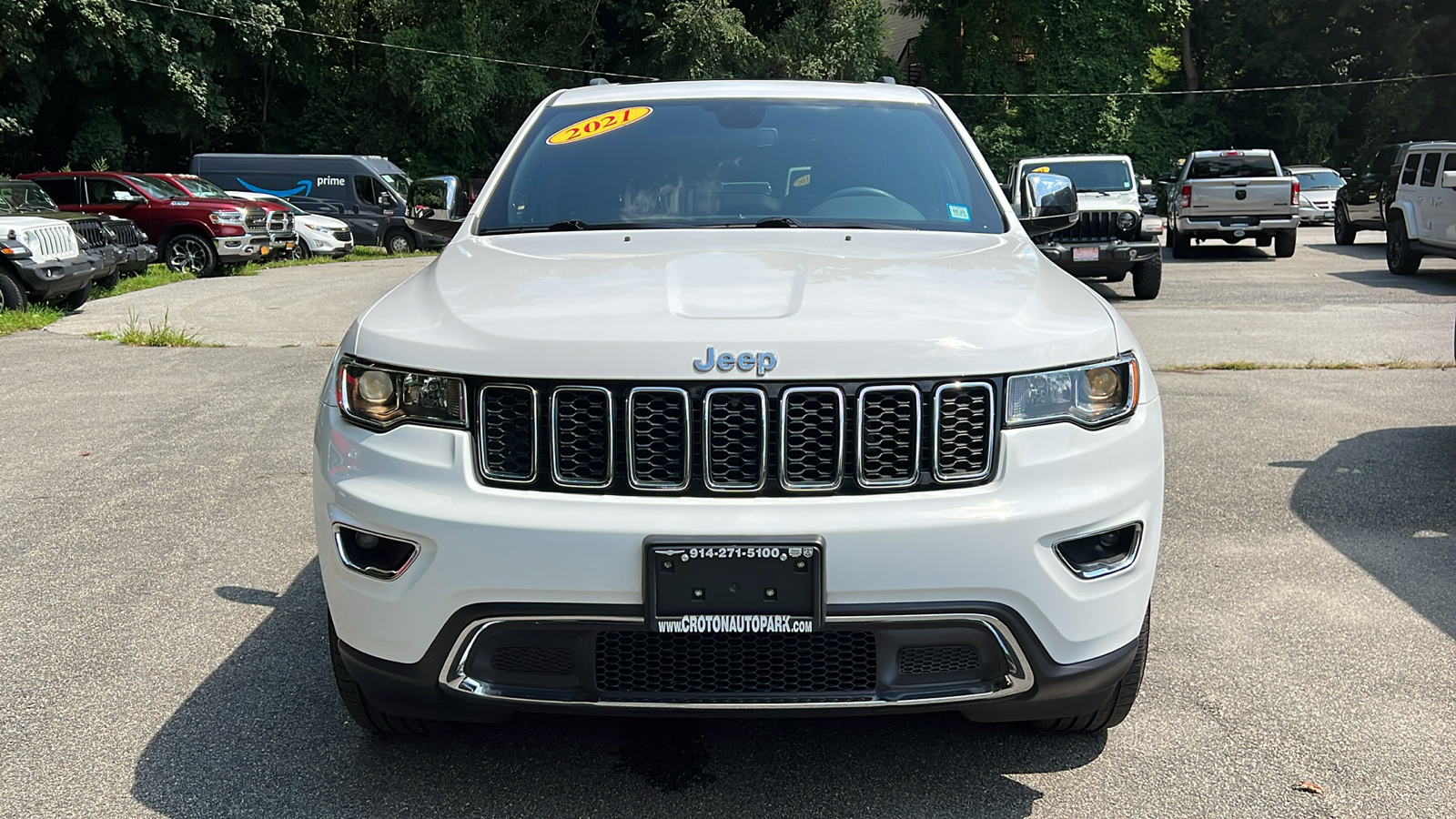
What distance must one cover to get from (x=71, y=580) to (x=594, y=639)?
2987 millimetres

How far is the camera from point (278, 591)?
4.52 meters

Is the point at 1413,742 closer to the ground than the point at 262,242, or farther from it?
farther from it

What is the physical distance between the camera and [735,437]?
2.62 meters

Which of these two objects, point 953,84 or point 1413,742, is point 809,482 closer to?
point 1413,742

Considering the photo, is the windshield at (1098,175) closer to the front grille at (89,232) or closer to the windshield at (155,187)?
the front grille at (89,232)

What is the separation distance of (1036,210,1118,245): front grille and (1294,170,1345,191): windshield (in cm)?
2079

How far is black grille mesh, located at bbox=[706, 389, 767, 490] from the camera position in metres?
2.61

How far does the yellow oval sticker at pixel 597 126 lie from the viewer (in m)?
4.34

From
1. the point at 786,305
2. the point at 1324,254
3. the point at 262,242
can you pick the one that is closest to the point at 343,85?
the point at 262,242

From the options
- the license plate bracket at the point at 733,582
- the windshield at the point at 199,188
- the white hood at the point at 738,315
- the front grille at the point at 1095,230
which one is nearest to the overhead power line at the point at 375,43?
the windshield at the point at 199,188

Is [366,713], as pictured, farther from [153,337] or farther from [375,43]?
[375,43]

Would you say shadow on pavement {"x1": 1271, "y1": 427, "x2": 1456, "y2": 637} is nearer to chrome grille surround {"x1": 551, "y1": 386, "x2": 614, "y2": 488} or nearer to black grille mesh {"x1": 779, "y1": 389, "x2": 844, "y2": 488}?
black grille mesh {"x1": 779, "y1": 389, "x2": 844, "y2": 488}

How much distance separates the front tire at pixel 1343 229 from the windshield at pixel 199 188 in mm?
20610

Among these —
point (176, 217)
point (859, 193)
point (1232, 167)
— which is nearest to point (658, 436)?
point (859, 193)
